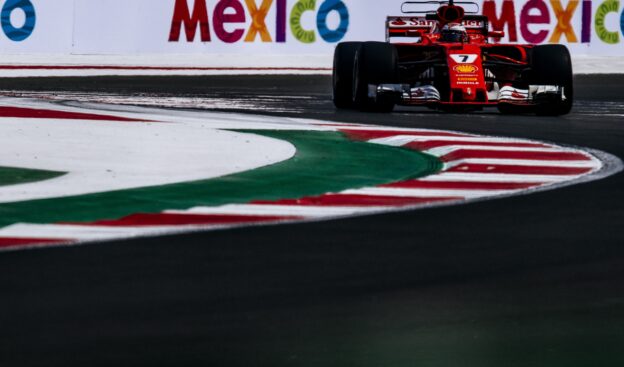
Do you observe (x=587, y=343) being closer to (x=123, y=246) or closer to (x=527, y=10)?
(x=123, y=246)

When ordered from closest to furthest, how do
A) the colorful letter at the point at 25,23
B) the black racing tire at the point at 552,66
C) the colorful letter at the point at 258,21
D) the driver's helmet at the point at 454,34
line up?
the black racing tire at the point at 552,66
the driver's helmet at the point at 454,34
the colorful letter at the point at 25,23
the colorful letter at the point at 258,21

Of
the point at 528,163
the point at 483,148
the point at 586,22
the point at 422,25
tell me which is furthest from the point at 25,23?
the point at 528,163

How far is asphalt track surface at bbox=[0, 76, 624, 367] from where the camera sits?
530 centimetres

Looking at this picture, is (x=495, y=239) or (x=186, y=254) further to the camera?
(x=495, y=239)

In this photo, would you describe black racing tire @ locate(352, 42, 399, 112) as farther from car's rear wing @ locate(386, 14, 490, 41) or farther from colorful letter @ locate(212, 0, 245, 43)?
colorful letter @ locate(212, 0, 245, 43)

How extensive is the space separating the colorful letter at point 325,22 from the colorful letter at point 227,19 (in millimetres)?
1177

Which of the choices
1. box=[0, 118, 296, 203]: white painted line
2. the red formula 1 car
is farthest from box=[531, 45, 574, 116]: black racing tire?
box=[0, 118, 296, 203]: white painted line

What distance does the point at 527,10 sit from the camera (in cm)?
2897

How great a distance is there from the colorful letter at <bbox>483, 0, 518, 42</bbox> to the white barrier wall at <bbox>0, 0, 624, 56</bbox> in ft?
0.05

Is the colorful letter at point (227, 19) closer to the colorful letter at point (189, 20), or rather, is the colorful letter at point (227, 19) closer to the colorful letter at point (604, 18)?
the colorful letter at point (189, 20)

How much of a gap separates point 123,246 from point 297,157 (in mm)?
4677

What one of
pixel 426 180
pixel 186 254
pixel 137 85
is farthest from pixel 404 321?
pixel 137 85

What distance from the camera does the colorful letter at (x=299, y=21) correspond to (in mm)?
28141

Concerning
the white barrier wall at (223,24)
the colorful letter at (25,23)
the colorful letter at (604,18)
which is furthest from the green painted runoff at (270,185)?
the colorful letter at (604,18)
